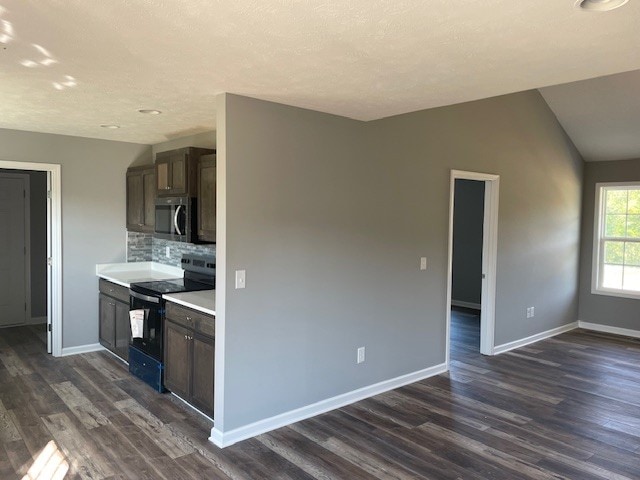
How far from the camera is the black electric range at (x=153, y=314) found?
4145 millimetres

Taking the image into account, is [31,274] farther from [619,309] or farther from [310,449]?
[619,309]

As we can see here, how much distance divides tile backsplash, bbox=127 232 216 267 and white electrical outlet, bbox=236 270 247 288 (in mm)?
2102

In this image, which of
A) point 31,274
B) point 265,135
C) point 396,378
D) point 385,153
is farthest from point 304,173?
point 31,274

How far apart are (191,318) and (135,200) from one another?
226 centimetres

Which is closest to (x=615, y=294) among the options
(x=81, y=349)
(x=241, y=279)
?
(x=241, y=279)

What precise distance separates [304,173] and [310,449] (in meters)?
1.95

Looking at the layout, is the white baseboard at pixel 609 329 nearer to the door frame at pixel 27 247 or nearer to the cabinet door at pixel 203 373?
the cabinet door at pixel 203 373

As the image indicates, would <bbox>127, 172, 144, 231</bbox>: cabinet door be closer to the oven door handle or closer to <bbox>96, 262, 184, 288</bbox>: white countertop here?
<bbox>96, 262, 184, 288</bbox>: white countertop

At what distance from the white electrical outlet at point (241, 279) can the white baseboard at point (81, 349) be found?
2962mm

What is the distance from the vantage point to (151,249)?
A: 5820mm

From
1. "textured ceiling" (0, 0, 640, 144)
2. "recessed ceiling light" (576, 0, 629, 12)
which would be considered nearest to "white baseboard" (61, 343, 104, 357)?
"textured ceiling" (0, 0, 640, 144)

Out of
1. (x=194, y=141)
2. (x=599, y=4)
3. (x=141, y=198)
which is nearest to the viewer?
(x=599, y=4)

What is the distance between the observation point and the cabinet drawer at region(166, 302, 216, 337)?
11.4 feet

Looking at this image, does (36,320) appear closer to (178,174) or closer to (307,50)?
(178,174)
